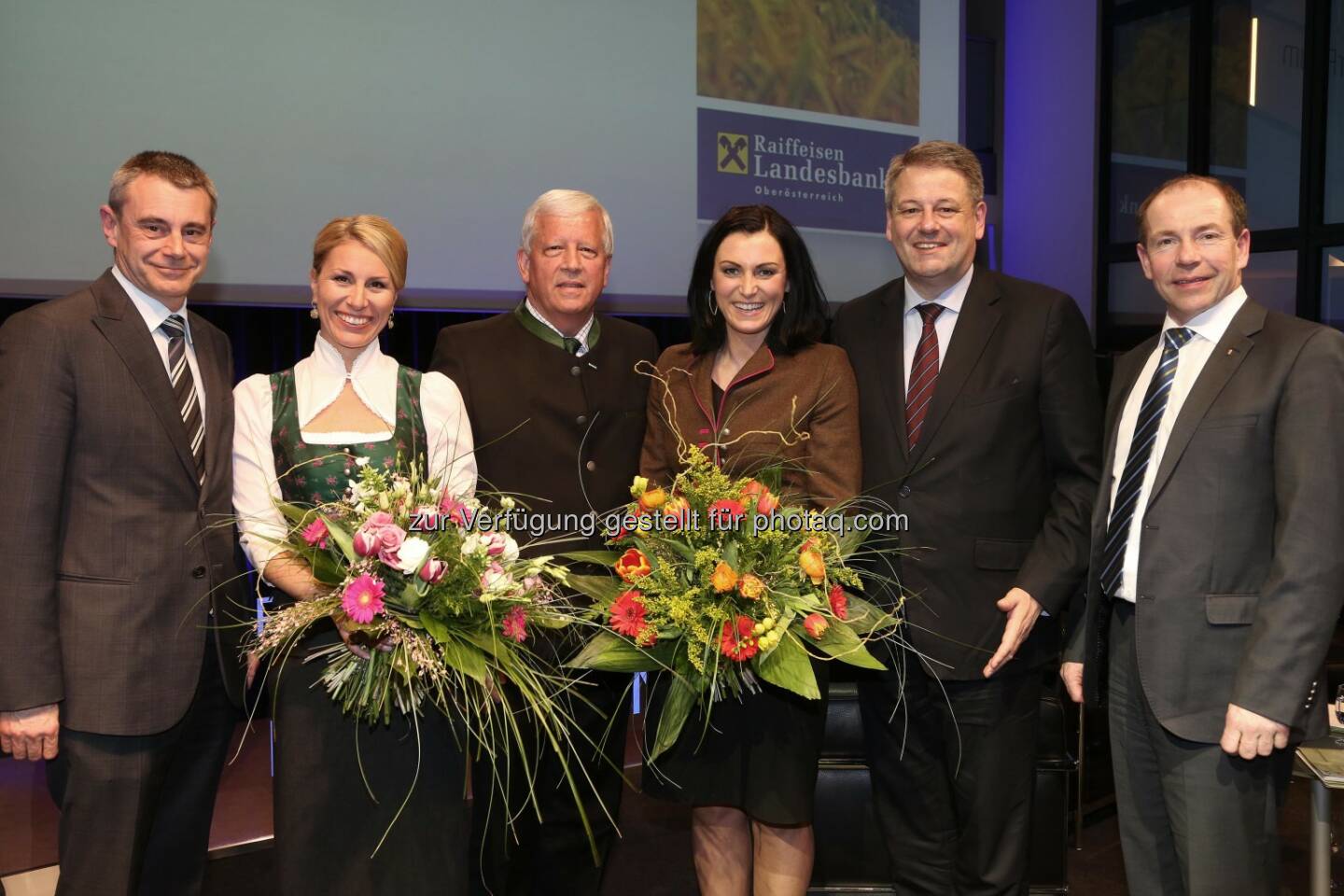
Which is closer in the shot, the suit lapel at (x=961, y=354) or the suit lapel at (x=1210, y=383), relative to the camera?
the suit lapel at (x=1210, y=383)

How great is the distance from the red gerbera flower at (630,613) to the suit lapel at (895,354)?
0.76 m

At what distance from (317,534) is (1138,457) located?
5.69ft

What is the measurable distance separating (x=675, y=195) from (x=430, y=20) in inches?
54.5

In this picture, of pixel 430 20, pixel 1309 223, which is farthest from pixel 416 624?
pixel 1309 223

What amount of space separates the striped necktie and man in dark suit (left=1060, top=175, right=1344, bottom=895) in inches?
79.0

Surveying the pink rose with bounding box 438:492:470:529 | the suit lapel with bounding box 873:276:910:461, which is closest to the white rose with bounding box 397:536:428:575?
the pink rose with bounding box 438:492:470:529

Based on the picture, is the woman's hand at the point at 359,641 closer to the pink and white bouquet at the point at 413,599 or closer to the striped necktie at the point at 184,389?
the pink and white bouquet at the point at 413,599

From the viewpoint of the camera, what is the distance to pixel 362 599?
6.54 feet

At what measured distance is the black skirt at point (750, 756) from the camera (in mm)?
2512

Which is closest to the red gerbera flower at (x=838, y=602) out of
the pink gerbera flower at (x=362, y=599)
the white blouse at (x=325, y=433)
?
the white blouse at (x=325, y=433)

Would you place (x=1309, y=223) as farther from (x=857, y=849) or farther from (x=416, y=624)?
(x=416, y=624)

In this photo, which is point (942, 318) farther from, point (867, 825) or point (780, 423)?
point (867, 825)

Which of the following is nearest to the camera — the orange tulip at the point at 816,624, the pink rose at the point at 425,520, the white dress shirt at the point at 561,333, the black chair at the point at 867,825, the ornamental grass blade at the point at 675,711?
the pink rose at the point at 425,520

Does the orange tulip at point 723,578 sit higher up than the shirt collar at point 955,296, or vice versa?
the shirt collar at point 955,296
